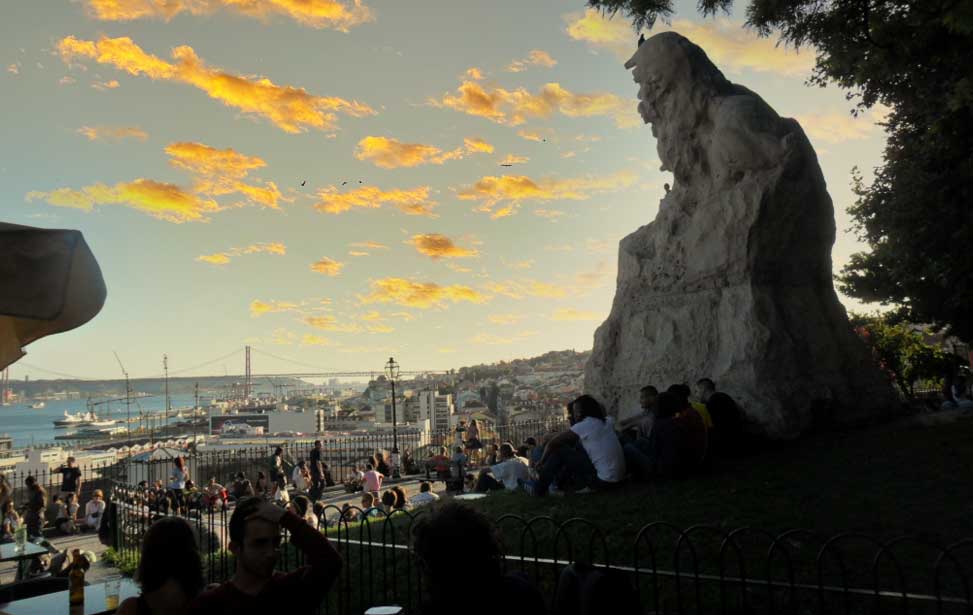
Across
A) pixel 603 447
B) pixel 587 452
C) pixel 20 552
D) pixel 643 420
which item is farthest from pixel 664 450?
pixel 20 552

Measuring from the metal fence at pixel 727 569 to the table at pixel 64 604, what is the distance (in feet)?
5.46

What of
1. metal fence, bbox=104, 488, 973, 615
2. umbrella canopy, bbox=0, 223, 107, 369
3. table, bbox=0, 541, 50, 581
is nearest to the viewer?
umbrella canopy, bbox=0, 223, 107, 369

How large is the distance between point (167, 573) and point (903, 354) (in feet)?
78.5

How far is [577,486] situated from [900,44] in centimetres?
735

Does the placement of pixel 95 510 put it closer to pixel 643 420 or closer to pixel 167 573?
pixel 643 420

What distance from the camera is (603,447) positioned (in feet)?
27.0

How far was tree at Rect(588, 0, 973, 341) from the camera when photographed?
29.2ft

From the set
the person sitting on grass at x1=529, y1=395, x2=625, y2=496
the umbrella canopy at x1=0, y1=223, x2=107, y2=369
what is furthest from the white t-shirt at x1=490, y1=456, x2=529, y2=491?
the umbrella canopy at x1=0, y1=223, x2=107, y2=369

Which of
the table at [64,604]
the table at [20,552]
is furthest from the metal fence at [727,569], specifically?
the table at [20,552]

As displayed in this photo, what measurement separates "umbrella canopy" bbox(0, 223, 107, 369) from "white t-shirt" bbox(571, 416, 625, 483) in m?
5.61

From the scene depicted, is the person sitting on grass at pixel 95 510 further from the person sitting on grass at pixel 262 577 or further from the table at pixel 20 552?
the person sitting on grass at pixel 262 577

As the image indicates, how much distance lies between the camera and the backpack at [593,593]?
112 inches

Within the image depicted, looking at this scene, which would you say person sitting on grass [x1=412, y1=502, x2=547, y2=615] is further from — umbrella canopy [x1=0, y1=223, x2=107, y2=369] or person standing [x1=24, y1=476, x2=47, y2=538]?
person standing [x1=24, y1=476, x2=47, y2=538]

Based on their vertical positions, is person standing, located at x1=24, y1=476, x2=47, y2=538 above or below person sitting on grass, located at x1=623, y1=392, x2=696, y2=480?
below
